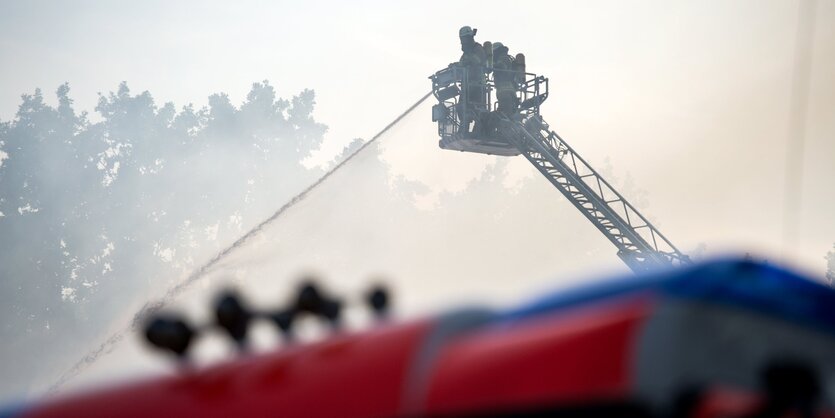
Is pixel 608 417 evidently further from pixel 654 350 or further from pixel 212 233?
pixel 212 233

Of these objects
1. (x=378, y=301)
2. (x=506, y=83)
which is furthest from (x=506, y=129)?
(x=378, y=301)

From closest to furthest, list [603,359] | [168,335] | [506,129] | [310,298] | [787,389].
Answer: [603,359]
[787,389]
[168,335]
[310,298]
[506,129]

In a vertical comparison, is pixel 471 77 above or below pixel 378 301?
above

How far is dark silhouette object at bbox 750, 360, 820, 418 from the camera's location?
252 cm

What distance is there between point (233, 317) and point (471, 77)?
26539mm

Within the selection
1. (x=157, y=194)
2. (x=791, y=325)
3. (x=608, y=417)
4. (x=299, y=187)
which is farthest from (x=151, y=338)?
(x=299, y=187)

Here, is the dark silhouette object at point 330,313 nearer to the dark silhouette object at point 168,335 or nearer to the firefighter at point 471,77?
the dark silhouette object at point 168,335

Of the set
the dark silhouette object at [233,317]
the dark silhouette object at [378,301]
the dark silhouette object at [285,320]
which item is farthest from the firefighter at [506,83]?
the dark silhouette object at [233,317]

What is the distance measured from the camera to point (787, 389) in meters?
2.53

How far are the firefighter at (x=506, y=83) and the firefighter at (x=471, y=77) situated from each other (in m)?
0.61

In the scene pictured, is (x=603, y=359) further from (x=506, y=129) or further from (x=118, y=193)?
(x=118, y=193)

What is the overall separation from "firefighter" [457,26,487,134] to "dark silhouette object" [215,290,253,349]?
84.3 feet

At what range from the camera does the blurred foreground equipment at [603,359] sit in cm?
239

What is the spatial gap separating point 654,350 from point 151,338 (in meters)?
2.55
